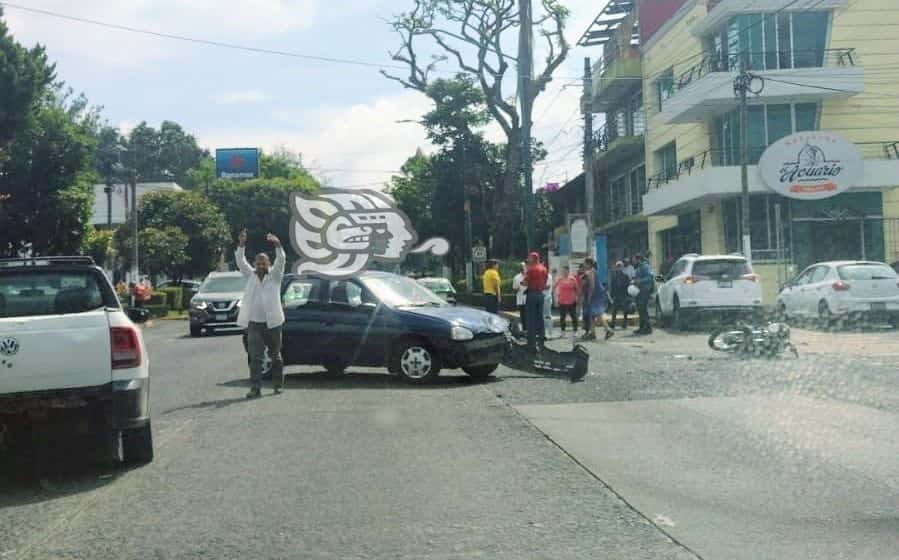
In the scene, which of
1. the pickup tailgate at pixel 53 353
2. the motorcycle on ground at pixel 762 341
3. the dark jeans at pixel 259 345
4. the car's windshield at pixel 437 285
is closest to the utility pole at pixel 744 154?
the car's windshield at pixel 437 285

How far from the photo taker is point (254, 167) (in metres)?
63.4

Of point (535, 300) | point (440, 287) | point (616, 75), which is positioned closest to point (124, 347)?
point (535, 300)

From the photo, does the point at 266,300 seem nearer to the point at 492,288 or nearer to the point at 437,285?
the point at 492,288

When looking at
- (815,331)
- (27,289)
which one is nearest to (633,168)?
(815,331)

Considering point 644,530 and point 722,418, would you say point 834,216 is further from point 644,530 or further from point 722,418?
point 644,530

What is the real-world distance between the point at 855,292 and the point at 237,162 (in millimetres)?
49365

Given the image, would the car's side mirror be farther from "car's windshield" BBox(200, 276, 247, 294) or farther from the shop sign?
the shop sign

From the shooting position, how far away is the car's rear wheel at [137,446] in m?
7.71

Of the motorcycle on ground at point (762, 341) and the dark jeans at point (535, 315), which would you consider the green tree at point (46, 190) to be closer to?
the dark jeans at point (535, 315)

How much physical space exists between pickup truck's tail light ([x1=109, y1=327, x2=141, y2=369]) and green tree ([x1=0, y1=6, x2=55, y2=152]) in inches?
1071

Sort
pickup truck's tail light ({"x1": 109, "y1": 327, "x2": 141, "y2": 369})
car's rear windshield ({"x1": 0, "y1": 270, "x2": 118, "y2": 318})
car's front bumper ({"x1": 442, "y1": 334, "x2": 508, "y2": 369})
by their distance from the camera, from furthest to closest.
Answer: car's front bumper ({"x1": 442, "y1": 334, "x2": 508, "y2": 369}), car's rear windshield ({"x1": 0, "y1": 270, "x2": 118, "y2": 318}), pickup truck's tail light ({"x1": 109, "y1": 327, "x2": 141, "y2": 369})

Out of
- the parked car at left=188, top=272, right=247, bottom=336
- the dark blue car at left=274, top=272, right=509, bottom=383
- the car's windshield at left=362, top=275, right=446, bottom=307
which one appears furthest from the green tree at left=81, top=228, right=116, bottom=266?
the car's windshield at left=362, top=275, right=446, bottom=307

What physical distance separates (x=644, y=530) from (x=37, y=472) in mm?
4849

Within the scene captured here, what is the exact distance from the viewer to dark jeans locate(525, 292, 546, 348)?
16.2 meters
